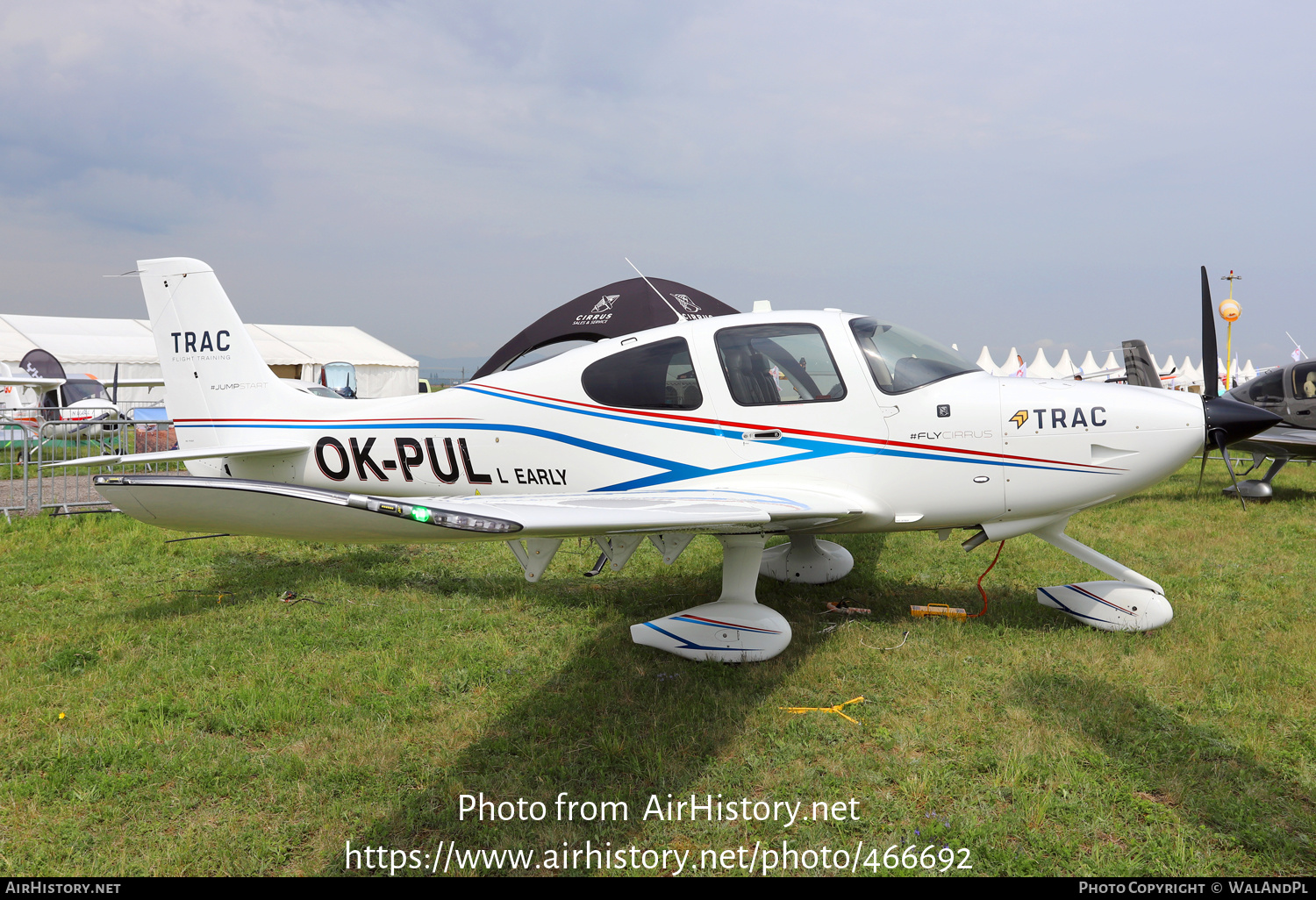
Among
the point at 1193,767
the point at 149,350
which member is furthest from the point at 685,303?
the point at 149,350

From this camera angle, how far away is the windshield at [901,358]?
15.8 ft

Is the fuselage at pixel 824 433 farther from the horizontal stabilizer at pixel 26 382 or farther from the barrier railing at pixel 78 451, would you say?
the horizontal stabilizer at pixel 26 382

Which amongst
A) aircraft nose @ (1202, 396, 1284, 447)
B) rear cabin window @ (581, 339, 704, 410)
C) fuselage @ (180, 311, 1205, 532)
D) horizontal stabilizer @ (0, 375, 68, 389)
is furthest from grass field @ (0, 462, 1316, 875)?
horizontal stabilizer @ (0, 375, 68, 389)

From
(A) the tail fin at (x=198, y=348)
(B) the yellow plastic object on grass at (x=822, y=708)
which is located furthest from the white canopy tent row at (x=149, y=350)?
(B) the yellow plastic object on grass at (x=822, y=708)

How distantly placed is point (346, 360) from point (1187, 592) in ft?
127

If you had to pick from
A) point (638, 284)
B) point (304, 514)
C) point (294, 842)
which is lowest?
point (294, 842)

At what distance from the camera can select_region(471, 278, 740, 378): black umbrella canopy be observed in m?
13.7

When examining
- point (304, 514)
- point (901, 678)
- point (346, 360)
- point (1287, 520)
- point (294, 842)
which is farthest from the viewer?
point (346, 360)

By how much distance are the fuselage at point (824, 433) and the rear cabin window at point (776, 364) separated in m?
0.01

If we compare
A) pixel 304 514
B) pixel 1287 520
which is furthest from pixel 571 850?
pixel 1287 520

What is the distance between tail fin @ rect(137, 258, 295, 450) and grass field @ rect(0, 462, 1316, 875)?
155 centimetres

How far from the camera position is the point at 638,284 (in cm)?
1445

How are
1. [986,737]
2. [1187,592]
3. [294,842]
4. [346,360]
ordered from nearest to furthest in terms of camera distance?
[294,842] → [986,737] → [1187,592] → [346,360]
